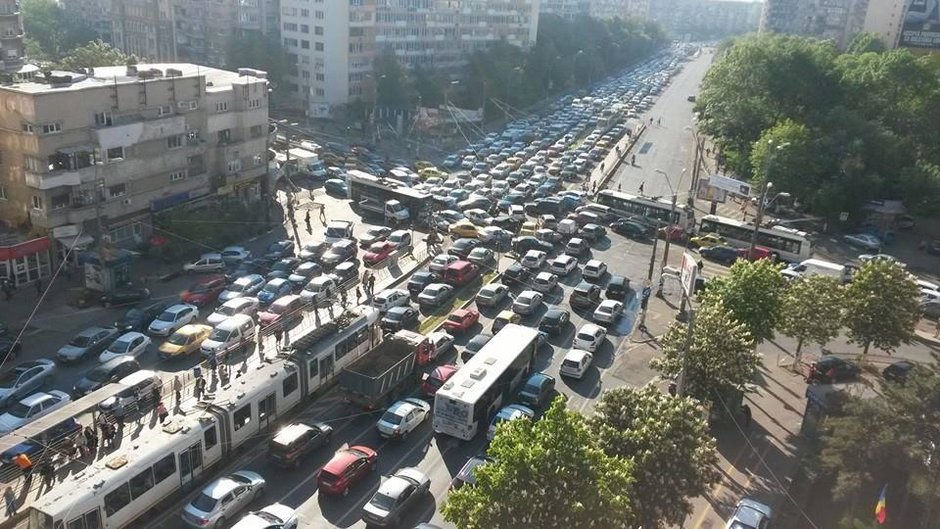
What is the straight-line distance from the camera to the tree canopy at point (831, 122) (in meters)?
56.7

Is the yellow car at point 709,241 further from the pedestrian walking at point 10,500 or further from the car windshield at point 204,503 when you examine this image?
the pedestrian walking at point 10,500

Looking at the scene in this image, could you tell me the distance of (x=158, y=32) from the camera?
98688 mm

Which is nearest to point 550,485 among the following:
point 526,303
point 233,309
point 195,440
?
point 195,440

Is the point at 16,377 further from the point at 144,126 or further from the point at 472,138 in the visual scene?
the point at 472,138

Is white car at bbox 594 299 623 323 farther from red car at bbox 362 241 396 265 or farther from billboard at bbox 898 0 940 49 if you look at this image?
billboard at bbox 898 0 940 49

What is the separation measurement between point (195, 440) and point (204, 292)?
1612 centimetres

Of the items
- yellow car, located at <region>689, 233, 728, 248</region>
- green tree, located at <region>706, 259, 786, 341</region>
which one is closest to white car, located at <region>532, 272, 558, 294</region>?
green tree, located at <region>706, 259, 786, 341</region>

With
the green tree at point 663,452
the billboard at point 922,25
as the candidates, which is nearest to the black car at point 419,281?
the green tree at point 663,452

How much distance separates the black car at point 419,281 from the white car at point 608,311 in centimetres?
911

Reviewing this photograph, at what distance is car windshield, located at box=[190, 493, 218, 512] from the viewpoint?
67.5 feet

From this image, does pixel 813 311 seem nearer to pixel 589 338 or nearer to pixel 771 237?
pixel 589 338

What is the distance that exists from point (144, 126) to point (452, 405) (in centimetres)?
2727

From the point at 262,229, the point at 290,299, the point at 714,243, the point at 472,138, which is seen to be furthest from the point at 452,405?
the point at 472,138

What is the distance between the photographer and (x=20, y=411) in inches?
984
